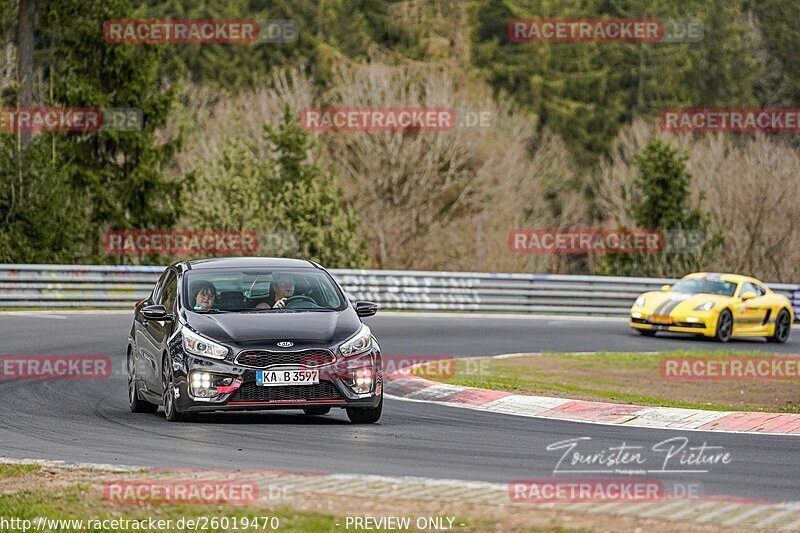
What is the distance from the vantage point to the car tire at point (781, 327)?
1114 inches

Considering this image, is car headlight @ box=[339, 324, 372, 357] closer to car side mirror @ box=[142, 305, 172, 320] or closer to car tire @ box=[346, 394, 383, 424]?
car tire @ box=[346, 394, 383, 424]

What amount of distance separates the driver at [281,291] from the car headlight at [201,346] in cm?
88

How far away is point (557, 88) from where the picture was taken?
79375 mm

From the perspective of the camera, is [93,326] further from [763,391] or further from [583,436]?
[583,436]

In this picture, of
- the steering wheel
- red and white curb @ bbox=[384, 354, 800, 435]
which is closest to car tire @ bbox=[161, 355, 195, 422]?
the steering wheel

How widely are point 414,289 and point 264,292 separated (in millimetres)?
18182

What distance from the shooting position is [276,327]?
500 inches

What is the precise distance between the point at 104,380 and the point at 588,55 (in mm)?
68099

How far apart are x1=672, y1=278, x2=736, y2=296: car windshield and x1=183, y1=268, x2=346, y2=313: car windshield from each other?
15.4 m

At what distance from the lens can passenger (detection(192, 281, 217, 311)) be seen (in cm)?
1335

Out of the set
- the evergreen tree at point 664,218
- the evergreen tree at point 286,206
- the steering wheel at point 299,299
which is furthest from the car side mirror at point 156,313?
the evergreen tree at point 664,218

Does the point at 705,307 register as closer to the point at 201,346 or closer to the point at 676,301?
the point at 676,301

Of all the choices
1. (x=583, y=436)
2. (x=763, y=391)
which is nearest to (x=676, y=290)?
(x=763, y=391)

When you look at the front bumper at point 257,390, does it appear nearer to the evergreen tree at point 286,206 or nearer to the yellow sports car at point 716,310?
the yellow sports car at point 716,310
